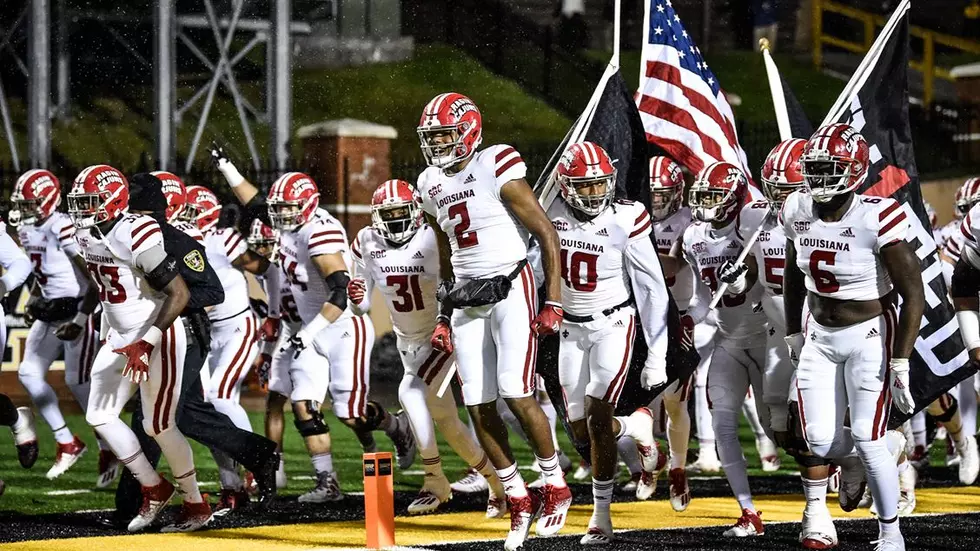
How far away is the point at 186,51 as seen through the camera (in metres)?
23.8

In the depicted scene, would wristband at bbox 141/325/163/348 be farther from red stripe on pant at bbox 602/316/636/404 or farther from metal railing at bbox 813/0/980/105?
metal railing at bbox 813/0/980/105

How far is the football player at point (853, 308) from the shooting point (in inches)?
263

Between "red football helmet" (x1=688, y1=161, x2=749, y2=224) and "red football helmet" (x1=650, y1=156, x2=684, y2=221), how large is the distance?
117 cm

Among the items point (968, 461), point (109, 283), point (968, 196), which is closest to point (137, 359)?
point (109, 283)

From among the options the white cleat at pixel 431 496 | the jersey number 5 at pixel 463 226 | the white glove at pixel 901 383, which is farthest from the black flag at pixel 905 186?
the white cleat at pixel 431 496

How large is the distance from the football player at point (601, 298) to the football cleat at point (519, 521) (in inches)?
16.4

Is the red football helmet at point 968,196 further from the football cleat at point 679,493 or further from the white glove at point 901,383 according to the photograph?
the white glove at point 901,383

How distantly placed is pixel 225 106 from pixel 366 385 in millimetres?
16438

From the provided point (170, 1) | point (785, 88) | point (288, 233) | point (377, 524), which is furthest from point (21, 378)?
point (170, 1)

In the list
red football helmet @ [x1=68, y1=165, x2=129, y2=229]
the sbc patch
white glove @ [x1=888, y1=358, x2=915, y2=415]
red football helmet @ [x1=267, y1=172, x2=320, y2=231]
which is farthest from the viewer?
red football helmet @ [x1=267, y1=172, x2=320, y2=231]

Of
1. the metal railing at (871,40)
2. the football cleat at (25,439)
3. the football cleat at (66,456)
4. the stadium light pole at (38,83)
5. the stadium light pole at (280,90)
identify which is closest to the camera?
the football cleat at (25,439)

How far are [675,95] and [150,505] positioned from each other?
390cm

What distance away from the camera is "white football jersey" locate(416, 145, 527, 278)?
7.20 meters

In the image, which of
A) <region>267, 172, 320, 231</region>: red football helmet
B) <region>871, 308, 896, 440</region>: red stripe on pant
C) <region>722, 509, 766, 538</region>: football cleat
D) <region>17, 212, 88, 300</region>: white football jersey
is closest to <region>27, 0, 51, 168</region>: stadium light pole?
<region>17, 212, 88, 300</region>: white football jersey
